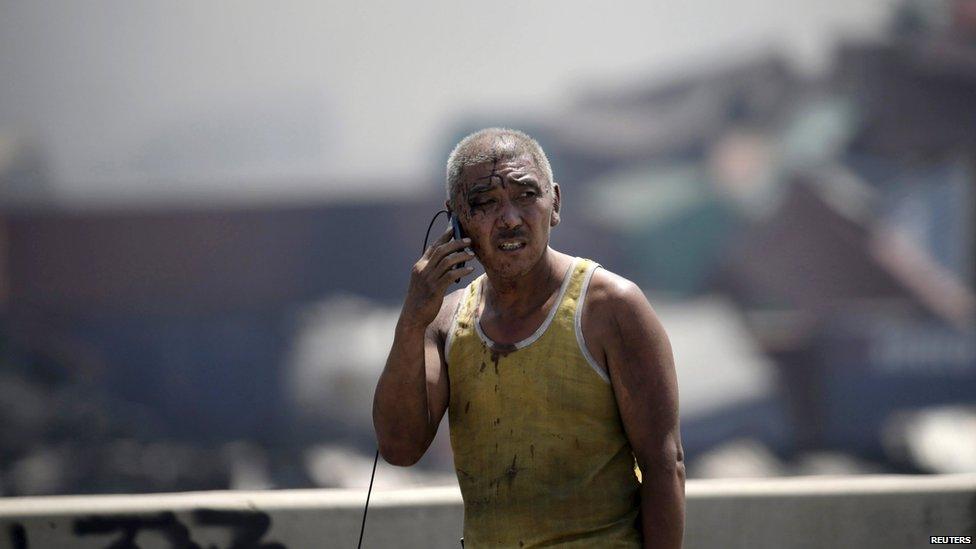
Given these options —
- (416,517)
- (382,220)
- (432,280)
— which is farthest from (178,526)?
(382,220)

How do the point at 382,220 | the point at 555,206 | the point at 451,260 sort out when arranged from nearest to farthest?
the point at 451,260
the point at 555,206
the point at 382,220

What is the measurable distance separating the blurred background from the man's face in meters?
7.88

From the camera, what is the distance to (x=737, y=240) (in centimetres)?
1070

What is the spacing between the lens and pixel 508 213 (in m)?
2.18

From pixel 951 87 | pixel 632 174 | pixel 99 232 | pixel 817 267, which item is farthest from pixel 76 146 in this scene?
pixel 951 87

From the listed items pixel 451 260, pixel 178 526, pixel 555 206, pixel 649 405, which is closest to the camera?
pixel 649 405

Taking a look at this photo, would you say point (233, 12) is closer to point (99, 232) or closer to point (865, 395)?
point (99, 232)

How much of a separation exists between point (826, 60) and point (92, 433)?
8.65m

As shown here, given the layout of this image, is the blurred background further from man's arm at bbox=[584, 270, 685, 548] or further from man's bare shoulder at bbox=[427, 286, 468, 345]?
man's arm at bbox=[584, 270, 685, 548]

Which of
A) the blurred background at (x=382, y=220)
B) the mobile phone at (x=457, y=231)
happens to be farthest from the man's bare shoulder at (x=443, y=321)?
the blurred background at (x=382, y=220)

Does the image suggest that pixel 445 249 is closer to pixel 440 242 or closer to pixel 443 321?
pixel 440 242

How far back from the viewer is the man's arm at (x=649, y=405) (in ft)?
6.77

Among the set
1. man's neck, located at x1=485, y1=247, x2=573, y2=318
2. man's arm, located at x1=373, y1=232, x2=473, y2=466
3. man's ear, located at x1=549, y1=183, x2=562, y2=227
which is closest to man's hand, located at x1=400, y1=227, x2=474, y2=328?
man's arm, located at x1=373, y1=232, x2=473, y2=466

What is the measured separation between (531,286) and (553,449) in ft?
1.21
